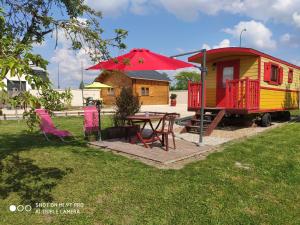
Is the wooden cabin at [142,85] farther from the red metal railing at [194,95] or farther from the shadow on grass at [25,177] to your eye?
the shadow on grass at [25,177]

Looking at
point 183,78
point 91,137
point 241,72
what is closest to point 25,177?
point 91,137

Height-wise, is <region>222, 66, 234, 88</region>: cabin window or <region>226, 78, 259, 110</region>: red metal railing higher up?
<region>222, 66, 234, 88</region>: cabin window

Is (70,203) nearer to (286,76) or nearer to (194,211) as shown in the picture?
(194,211)

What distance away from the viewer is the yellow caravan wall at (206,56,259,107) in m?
11.0

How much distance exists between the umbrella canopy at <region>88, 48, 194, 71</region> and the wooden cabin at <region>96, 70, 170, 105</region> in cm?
2211

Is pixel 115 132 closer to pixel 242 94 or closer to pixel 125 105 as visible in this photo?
pixel 125 105

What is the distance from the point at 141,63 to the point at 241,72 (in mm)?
6225

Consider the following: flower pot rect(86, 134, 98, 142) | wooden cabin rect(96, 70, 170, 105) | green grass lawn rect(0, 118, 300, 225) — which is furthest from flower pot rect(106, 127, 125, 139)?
wooden cabin rect(96, 70, 170, 105)

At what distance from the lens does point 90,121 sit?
828 centimetres

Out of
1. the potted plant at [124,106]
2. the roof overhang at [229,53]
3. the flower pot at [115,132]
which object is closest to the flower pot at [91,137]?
the flower pot at [115,132]

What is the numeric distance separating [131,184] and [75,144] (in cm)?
352

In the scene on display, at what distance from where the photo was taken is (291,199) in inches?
155

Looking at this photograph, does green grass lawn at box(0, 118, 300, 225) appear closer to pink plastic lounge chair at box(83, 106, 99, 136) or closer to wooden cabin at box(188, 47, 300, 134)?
pink plastic lounge chair at box(83, 106, 99, 136)

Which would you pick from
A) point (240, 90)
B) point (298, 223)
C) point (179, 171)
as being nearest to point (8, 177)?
point (179, 171)
